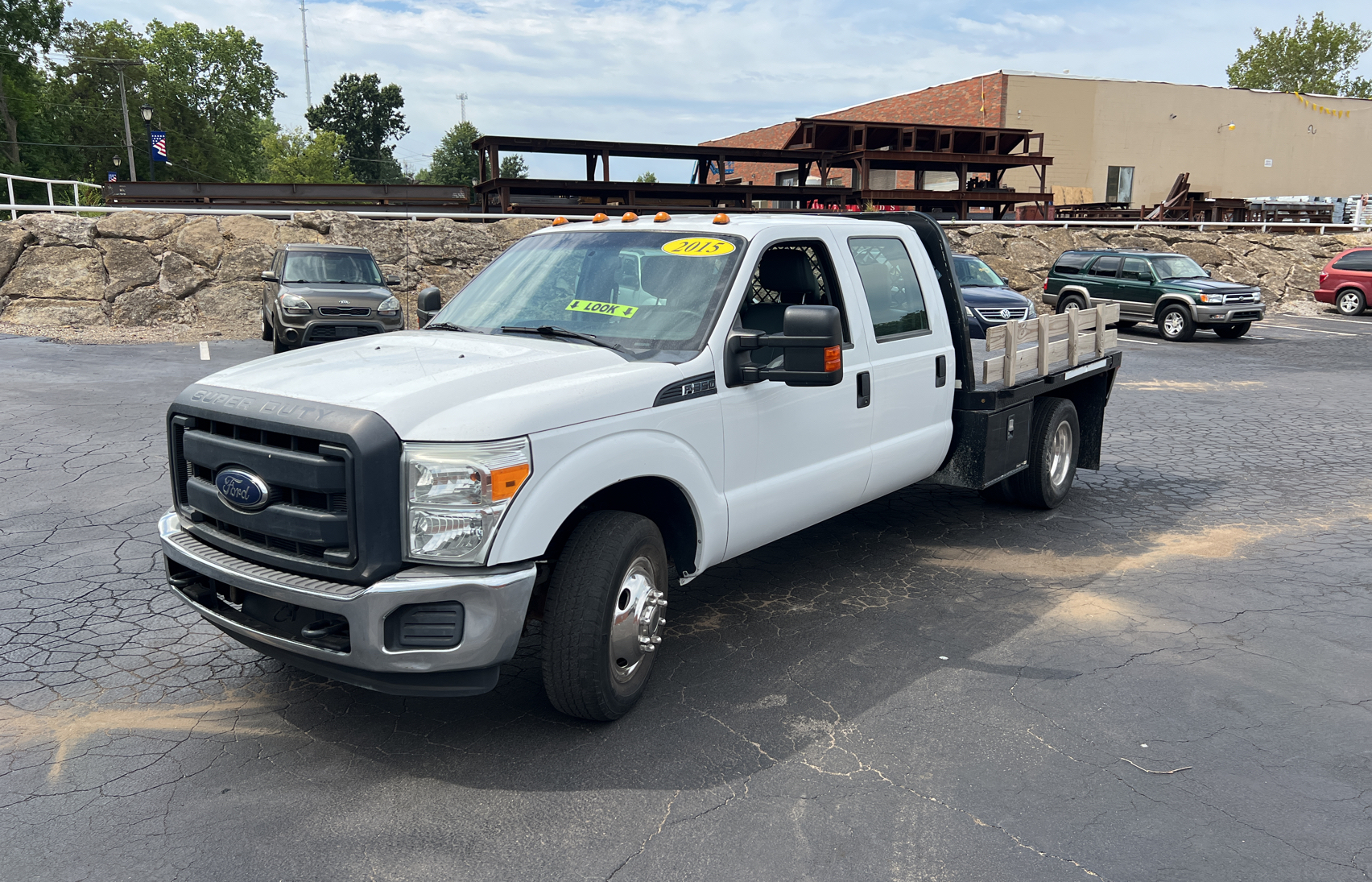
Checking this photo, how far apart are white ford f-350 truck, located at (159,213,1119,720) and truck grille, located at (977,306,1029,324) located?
37.6 ft

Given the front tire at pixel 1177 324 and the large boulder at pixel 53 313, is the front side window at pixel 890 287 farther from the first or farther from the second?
the large boulder at pixel 53 313

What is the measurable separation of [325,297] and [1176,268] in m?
17.6

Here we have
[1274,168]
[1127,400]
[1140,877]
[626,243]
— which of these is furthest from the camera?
[1274,168]

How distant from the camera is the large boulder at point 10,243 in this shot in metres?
18.2

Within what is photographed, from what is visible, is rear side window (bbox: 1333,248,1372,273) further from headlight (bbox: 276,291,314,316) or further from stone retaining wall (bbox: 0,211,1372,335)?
→ headlight (bbox: 276,291,314,316)

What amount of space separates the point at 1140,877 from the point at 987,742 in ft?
2.77

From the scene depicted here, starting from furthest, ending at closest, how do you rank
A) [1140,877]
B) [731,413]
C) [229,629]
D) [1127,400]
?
[1127,400], [731,413], [229,629], [1140,877]

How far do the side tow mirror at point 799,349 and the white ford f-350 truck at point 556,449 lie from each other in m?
0.01

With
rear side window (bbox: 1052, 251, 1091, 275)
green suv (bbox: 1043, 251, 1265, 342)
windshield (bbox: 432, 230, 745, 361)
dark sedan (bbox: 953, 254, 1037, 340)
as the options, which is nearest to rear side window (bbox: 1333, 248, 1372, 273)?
green suv (bbox: 1043, 251, 1265, 342)

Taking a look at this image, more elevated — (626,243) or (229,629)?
(626,243)

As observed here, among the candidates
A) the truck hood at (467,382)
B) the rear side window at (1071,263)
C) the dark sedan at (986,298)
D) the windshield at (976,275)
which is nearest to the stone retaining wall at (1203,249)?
the rear side window at (1071,263)

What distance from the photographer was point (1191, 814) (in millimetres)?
3268

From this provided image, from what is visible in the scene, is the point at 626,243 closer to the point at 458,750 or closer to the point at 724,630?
the point at 724,630

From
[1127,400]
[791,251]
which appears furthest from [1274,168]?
[791,251]
